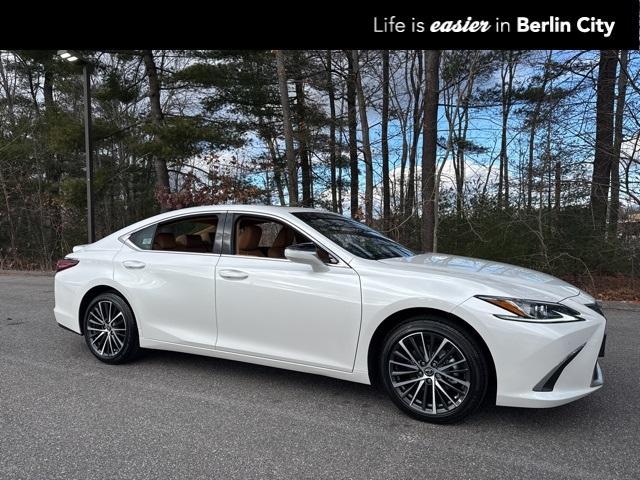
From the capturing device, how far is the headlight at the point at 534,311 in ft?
10.5

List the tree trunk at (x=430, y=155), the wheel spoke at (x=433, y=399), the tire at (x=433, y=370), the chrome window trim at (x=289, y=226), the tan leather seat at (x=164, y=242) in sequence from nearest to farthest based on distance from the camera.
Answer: the tire at (x=433, y=370) → the wheel spoke at (x=433, y=399) → the chrome window trim at (x=289, y=226) → the tan leather seat at (x=164, y=242) → the tree trunk at (x=430, y=155)

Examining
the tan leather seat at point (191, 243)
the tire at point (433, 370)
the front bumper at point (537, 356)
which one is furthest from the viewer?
the tan leather seat at point (191, 243)

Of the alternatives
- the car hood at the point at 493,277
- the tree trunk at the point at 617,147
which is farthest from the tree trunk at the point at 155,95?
the car hood at the point at 493,277

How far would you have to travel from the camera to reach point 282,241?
4.46 meters

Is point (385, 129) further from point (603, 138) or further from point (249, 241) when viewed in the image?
point (249, 241)

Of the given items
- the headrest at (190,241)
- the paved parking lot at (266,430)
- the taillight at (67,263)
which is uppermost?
the headrest at (190,241)

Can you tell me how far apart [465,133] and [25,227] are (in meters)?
17.5

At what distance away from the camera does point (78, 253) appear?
5.19 m

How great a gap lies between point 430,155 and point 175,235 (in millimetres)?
8018

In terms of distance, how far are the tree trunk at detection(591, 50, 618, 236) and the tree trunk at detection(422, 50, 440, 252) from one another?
3257 millimetres

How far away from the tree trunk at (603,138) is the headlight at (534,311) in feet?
25.2

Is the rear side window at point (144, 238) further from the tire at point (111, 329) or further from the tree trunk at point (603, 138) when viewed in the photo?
the tree trunk at point (603, 138)

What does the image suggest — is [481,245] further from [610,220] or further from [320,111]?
[320,111]

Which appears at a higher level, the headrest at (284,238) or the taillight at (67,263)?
the headrest at (284,238)
